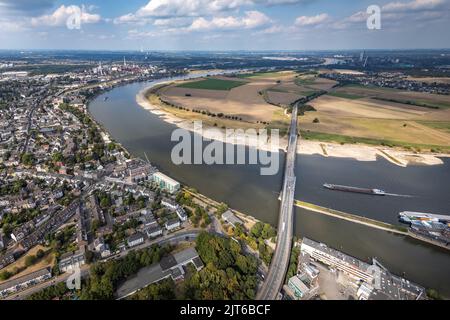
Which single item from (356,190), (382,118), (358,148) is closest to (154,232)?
(356,190)

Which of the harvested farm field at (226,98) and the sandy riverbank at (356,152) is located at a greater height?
the harvested farm field at (226,98)

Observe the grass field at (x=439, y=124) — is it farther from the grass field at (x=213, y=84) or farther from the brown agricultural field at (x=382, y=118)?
the grass field at (x=213, y=84)

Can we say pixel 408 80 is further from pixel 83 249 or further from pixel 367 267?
pixel 83 249

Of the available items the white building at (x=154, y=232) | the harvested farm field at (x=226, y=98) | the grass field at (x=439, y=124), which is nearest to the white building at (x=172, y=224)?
the white building at (x=154, y=232)

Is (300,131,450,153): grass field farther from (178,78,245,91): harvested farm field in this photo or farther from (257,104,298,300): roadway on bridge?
(178,78,245,91): harvested farm field

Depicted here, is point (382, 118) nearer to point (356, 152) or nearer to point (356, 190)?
point (356, 152)

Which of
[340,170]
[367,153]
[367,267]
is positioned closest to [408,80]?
[367,153]

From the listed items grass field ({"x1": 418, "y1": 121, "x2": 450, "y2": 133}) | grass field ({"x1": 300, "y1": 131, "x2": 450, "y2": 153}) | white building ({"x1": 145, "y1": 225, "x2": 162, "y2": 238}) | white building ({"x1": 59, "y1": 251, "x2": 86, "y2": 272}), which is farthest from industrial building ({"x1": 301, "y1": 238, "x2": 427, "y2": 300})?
grass field ({"x1": 418, "y1": 121, "x2": 450, "y2": 133})
